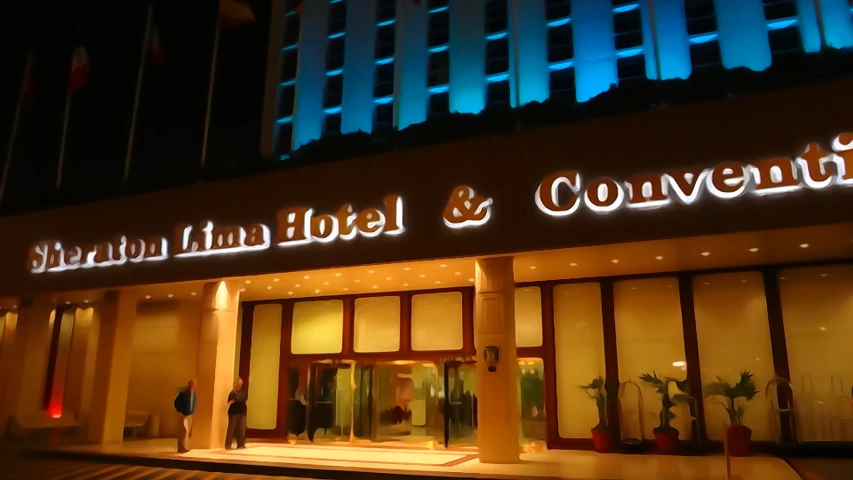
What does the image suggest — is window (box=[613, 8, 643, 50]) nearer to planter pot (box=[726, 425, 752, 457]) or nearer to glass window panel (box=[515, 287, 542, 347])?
glass window panel (box=[515, 287, 542, 347])

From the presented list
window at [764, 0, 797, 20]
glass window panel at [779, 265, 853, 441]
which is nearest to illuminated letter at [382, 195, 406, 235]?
glass window panel at [779, 265, 853, 441]

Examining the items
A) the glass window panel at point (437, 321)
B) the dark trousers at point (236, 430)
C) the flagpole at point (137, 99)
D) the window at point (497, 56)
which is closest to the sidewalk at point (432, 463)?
the dark trousers at point (236, 430)

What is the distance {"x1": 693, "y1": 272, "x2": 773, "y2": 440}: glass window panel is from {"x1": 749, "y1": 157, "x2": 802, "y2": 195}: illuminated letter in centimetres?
434

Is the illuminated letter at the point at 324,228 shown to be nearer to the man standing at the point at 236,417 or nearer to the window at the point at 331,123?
the man standing at the point at 236,417

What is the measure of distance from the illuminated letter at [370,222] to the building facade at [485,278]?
63 millimetres

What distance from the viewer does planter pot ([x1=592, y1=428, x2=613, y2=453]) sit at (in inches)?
534

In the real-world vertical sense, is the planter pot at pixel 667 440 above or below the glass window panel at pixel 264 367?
below

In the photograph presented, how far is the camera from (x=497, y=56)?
64.2ft

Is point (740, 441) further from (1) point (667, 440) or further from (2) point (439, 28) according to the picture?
(2) point (439, 28)

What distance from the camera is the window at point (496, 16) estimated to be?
19.8 metres

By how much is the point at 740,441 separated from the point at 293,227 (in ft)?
34.7

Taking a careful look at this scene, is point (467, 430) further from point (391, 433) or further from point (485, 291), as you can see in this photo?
point (485, 291)

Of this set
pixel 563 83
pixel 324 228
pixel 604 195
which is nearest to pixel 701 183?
pixel 604 195

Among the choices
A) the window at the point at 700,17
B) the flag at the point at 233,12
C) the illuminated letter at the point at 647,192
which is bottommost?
the illuminated letter at the point at 647,192
